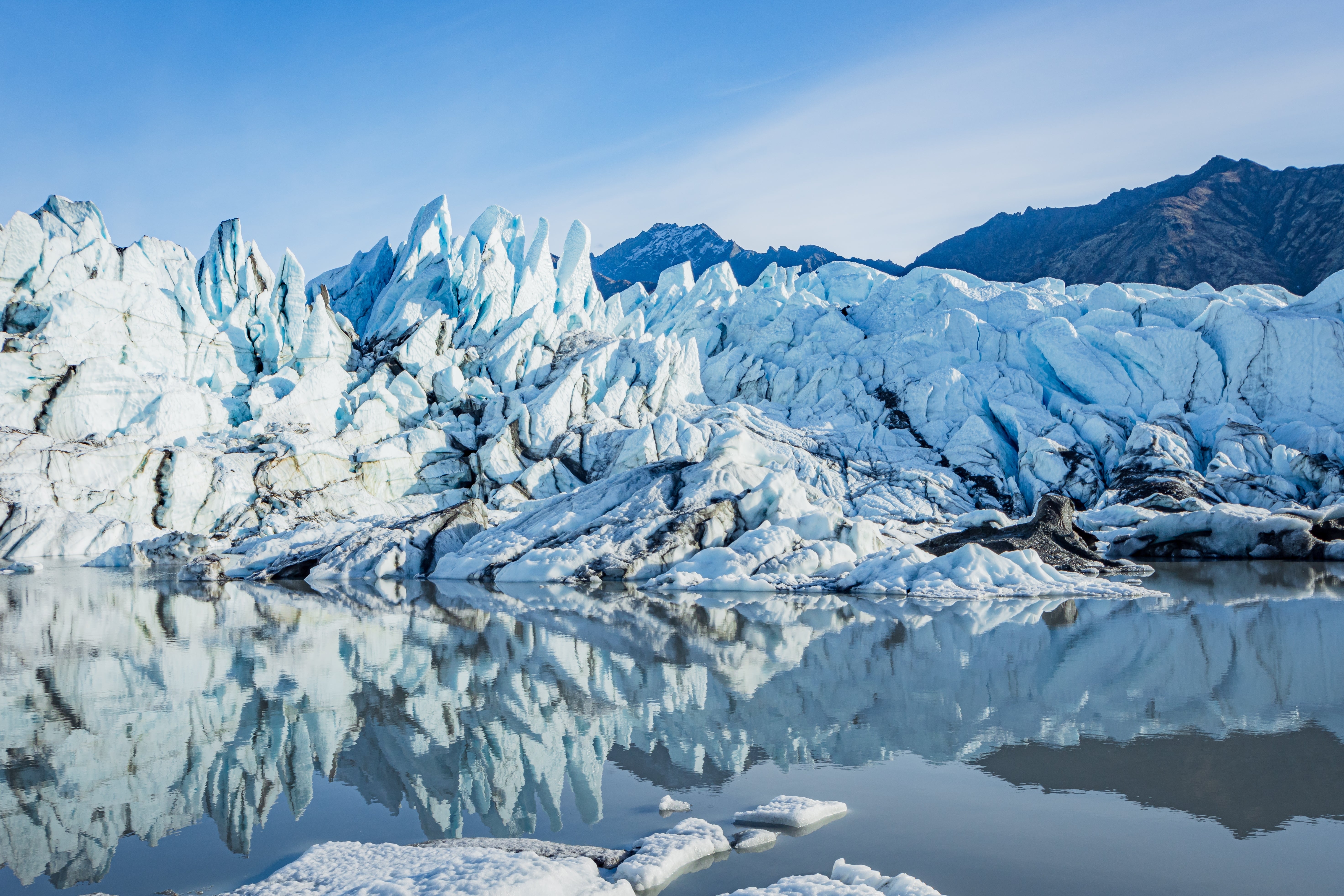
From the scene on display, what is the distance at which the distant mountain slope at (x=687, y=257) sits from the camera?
9181 cm

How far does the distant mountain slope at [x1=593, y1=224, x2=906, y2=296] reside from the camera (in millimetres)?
91812

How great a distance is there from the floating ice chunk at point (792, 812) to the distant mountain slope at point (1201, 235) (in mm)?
67654

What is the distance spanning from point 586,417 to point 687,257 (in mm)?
68294

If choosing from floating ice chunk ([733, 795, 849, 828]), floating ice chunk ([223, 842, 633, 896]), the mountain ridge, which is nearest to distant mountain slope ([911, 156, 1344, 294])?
the mountain ridge

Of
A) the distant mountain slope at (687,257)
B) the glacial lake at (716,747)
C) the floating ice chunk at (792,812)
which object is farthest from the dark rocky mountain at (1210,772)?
the distant mountain slope at (687,257)

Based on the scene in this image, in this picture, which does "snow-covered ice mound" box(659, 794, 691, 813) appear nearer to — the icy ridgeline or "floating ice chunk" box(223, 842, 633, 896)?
"floating ice chunk" box(223, 842, 633, 896)

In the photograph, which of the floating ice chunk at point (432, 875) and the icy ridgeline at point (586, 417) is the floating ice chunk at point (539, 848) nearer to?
the floating ice chunk at point (432, 875)

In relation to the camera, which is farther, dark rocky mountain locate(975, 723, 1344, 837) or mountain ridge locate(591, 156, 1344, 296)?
mountain ridge locate(591, 156, 1344, 296)

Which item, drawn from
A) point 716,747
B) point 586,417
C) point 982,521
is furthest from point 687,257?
point 716,747

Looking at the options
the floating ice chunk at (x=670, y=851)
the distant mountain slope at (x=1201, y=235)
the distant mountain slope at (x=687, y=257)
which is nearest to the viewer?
the floating ice chunk at (x=670, y=851)

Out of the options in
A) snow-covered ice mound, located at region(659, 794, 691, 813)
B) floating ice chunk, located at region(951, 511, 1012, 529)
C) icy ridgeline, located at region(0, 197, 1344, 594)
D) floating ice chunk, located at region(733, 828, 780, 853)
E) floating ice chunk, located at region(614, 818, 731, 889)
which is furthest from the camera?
icy ridgeline, located at region(0, 197, 1344, 594)

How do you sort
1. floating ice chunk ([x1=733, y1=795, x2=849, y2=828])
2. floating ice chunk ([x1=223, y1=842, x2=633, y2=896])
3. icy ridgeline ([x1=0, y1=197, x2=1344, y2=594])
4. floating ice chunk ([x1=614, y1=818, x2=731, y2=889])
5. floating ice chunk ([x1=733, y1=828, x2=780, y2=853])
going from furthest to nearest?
icy ridgeline ([x1=0, y1=197, x2=1344, y2=594]), floating ice chunk ([x1=733, y1=795, x2=849, y2=828]), floating ice chunk ([x1=733, y1=828, x2=780, y2=853]), floating ice chunk ([x1=614, y1=818, x2=731, y2=889]), floating ice chunk ([x1=223, y1=842, x2=633, y2=896])

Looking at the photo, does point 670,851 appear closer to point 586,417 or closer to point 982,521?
point 982,521

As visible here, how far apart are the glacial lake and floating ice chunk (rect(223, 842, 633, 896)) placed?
300 mm
